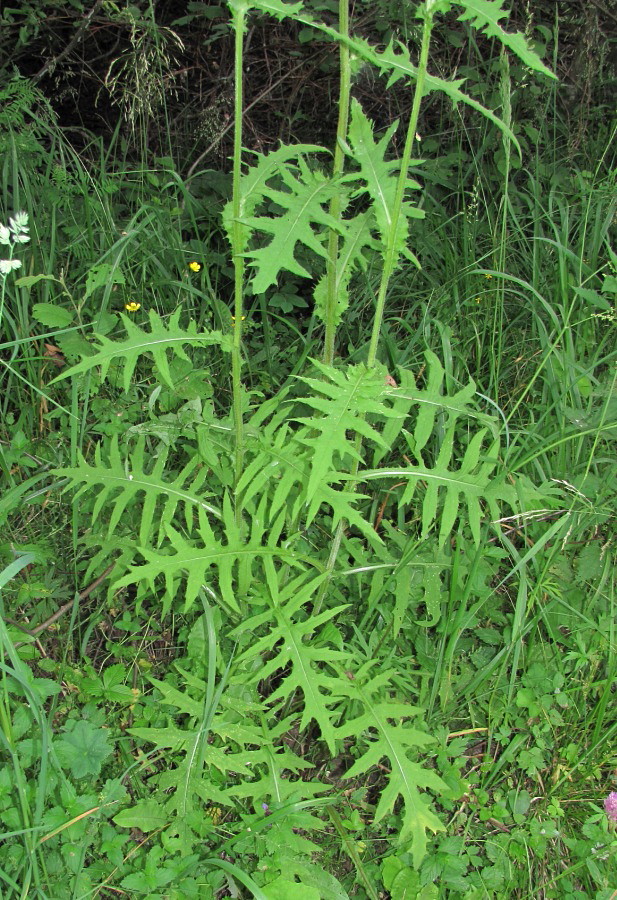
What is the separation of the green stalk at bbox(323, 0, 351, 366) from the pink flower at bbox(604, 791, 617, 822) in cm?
126

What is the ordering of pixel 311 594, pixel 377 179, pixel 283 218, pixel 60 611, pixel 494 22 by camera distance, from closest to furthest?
pixel 494 22, pixel 283 218, pixel 377 179, pixel 311 594, pixel 60 611

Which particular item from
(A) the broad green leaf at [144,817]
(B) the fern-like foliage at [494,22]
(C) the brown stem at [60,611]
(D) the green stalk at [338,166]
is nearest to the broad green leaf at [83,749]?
(A) the broad green leaf at [144,817]

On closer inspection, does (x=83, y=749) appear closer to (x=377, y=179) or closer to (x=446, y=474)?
(x=446, y=474)

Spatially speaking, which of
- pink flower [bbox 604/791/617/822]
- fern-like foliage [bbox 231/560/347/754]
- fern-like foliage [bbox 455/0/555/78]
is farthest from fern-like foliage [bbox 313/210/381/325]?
pink flower [bbox 604/791/617/822]

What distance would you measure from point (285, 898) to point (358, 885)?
0.25 metres

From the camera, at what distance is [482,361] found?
275 centimetres

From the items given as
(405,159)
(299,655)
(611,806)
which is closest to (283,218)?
(405,159)

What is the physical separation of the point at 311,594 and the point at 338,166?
1.00m

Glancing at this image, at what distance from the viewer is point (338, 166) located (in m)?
1.50

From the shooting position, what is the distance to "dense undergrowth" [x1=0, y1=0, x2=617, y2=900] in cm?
155

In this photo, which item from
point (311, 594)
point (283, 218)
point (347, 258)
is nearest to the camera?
point (283, 218)

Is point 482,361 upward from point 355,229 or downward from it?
downward

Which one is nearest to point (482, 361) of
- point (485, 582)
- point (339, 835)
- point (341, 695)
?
point (485, 582)

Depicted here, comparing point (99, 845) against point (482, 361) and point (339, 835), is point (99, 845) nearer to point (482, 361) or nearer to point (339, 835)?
point (339, 835)
